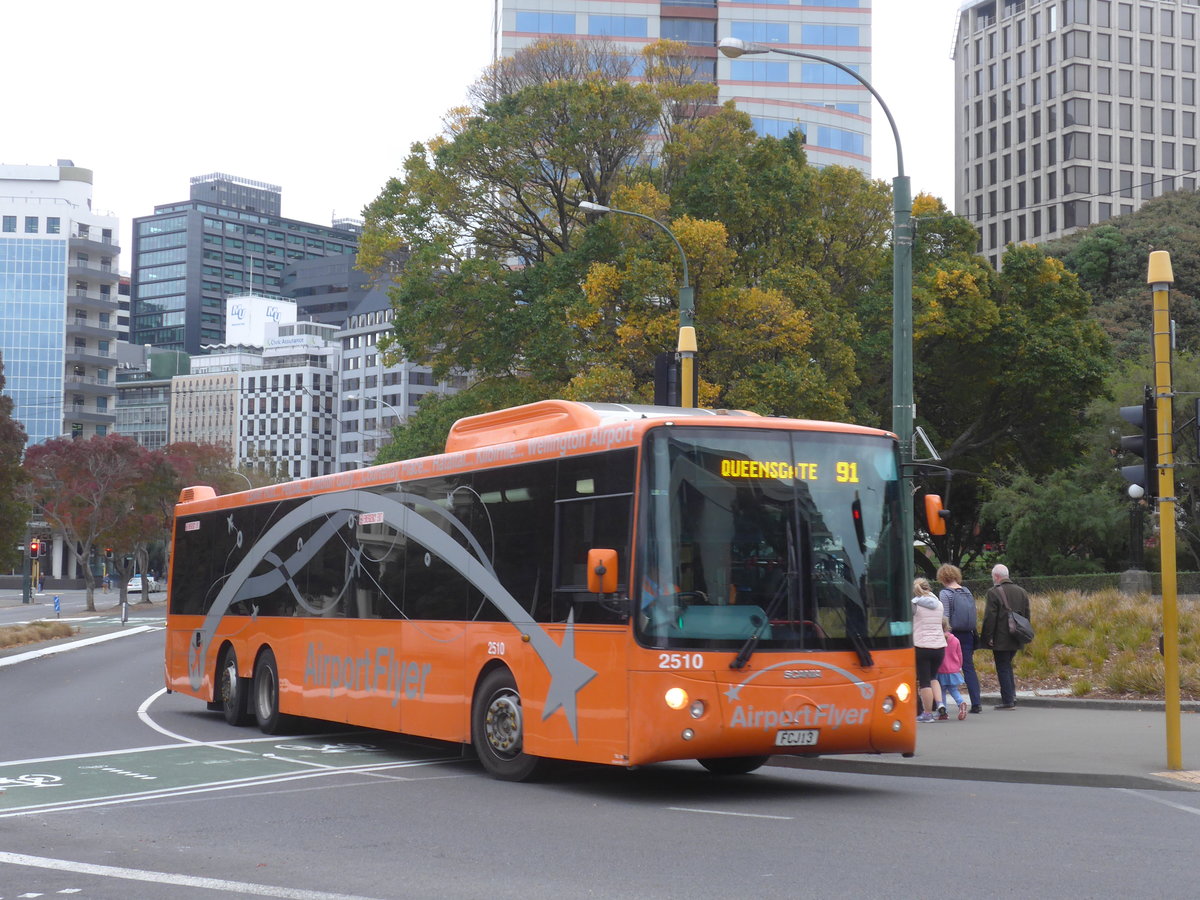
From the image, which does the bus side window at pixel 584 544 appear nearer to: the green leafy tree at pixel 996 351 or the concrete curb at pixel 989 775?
the concrete curb at pixel 989 775

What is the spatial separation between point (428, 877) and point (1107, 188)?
129281 mm

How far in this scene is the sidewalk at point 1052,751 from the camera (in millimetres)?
12656

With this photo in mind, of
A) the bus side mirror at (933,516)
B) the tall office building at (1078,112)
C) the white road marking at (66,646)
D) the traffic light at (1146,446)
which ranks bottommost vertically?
the white road marking at (66,646)

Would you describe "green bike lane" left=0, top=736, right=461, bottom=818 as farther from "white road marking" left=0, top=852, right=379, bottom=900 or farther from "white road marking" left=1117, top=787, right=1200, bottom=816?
"white road marking" left=1117, top=787, right=1200, bottom=816

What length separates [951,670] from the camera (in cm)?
1800

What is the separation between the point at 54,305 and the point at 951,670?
124153 mm

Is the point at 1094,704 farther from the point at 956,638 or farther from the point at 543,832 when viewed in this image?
the point at 543,832

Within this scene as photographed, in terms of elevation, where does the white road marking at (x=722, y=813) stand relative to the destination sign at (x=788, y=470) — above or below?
below

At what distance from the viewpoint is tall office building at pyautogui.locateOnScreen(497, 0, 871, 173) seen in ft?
281

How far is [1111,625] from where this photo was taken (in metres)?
23.8

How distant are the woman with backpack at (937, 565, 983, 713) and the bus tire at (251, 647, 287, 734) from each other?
7.85 meters

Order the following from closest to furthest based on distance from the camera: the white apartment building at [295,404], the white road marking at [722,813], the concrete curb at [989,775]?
the white road marking at [722,813]
the concrete curb at [989,775]
the white apartment building at [295,404]

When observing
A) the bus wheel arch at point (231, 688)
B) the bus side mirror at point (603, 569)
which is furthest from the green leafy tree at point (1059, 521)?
the bus side mirror at point (603, 569)

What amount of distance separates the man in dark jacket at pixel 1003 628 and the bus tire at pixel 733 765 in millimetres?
6010
